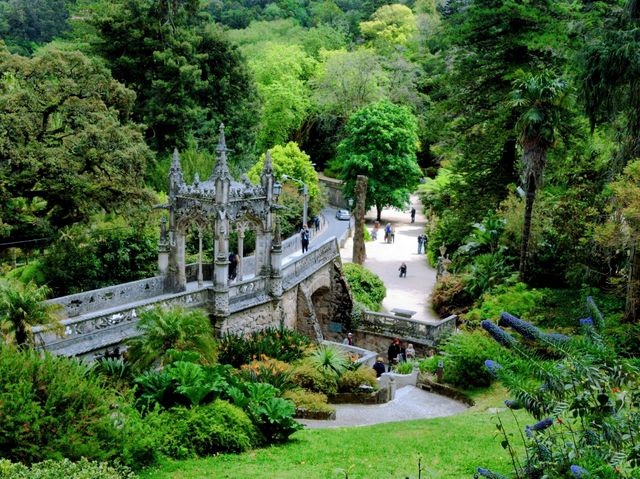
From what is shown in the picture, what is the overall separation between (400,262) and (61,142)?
79.6 ft

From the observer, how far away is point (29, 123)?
24.0 m

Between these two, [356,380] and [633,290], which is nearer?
[356,380]

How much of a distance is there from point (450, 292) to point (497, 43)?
41.8 ft

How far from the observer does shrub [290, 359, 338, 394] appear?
20812mm

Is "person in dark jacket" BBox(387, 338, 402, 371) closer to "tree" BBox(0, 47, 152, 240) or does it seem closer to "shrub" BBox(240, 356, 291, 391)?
"shrub" BBox(240, 356, 291, 391)

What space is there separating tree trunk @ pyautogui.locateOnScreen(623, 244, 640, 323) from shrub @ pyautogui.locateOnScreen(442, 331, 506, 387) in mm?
4512

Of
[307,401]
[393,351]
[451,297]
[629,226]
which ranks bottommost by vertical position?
[393,351]

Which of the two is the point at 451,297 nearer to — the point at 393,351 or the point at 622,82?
the point at 393,351

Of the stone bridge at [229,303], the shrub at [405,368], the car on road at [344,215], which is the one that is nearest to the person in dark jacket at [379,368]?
the shrub at [405,368]

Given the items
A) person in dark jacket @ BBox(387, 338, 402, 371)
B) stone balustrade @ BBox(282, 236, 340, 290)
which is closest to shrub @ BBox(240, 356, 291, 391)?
stone balustrade @ BBox(282, 236, 340, 290)

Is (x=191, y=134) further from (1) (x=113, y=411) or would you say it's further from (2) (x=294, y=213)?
(1) (x=113, y=411)

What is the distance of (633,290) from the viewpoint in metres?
22.4

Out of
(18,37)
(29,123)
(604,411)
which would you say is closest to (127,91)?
(29,123)

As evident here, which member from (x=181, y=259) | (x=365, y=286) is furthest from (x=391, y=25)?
(x=181, y=259)
